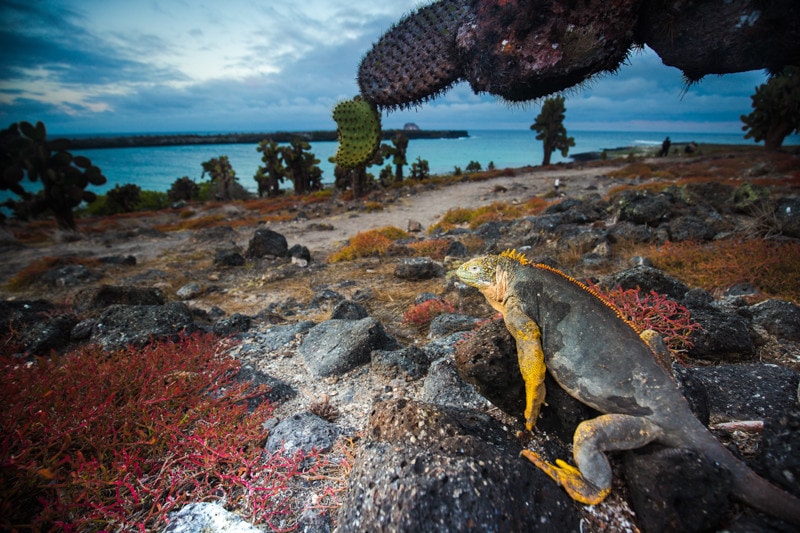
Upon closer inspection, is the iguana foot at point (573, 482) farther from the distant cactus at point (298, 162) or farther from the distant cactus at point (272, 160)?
the distant cactus at point (272, 160)

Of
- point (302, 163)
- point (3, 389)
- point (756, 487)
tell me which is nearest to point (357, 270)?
point (3, 389)

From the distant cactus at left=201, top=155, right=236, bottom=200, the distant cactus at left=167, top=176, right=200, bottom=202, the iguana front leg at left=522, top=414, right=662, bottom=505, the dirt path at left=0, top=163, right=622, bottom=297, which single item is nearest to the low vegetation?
the iguana front leg at left=522, top=414, right=662, bottom=505

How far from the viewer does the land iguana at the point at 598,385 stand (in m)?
1.82

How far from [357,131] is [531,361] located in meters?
4.46

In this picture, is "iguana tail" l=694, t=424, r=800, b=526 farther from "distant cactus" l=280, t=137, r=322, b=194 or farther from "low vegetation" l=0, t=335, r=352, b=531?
"distant cactus" l=280, t=137, r=322, b=194

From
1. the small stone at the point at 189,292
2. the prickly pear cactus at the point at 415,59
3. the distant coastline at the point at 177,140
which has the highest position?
the distant coastline at the point at 177,140

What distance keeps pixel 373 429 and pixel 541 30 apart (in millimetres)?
3517

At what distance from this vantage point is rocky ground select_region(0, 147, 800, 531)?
183 centimetres

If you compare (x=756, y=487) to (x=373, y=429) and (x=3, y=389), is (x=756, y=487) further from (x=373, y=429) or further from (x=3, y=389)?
(x=3, y=389)

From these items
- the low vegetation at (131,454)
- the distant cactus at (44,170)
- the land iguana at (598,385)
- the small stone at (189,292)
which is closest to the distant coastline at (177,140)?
the distant cactus at (44,170)

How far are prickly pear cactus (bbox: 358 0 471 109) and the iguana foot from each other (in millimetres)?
4127

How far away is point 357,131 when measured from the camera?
548 cm

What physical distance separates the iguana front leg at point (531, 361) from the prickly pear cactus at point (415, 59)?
→ 3.28 meters

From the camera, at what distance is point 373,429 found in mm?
2377
